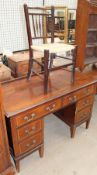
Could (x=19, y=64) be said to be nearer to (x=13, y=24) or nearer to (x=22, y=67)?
(x=22, y=67)

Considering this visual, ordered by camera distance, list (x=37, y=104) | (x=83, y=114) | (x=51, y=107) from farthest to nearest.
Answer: (x=83, y=114) → (x=51, y=107) → (x=37, y=104)

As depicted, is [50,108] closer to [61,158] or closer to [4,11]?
[61,158]

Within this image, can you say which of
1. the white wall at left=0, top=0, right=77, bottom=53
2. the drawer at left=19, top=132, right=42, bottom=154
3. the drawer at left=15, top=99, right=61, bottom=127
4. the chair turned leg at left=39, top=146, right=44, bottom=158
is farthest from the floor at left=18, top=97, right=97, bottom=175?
the white wall at left=0, top=0, right=77, bottom=53

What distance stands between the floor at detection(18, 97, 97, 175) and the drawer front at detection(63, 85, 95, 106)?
547 mm

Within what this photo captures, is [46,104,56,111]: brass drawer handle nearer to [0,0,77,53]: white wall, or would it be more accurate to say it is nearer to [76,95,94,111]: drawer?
[76,95,94,111]: drawer

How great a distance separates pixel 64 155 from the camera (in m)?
1.64

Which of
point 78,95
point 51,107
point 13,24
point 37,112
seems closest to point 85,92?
point 78,95

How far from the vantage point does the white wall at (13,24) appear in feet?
8.62

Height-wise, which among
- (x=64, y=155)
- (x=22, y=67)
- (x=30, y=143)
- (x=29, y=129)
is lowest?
(x=64, y=155)

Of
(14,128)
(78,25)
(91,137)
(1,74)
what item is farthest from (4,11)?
(91,137)

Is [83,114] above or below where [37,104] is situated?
below

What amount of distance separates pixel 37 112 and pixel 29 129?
6.4 inches

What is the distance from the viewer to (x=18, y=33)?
288 cm

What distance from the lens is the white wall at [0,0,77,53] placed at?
2627mm
